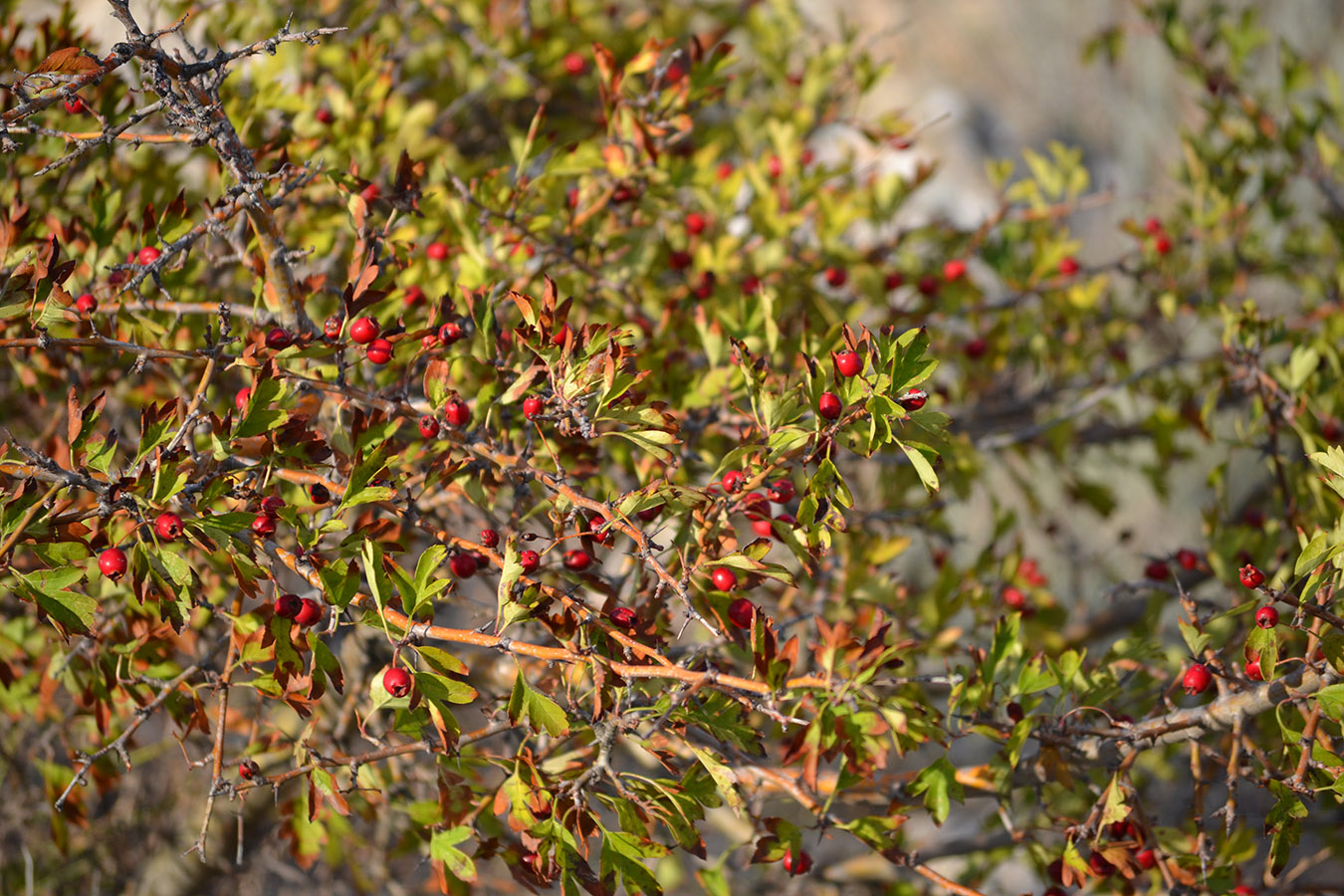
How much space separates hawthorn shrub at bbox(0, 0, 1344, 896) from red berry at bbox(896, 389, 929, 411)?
4 centimetres

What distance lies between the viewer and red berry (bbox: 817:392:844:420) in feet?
3.98

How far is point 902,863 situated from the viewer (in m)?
1.46

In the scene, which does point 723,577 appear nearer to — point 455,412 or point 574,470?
point 574,470

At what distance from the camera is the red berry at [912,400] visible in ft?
3.84

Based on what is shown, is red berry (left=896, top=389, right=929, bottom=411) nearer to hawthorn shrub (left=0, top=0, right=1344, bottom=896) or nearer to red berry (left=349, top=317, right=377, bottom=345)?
hawthorn shrub (left=0, top=0, right=1344, bottom=896)

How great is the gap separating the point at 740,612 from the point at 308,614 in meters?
0.61

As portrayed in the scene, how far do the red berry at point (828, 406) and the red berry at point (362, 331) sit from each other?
25.1 inches

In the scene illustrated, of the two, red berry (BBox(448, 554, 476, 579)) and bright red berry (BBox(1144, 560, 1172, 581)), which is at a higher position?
red berry (BBox(448, 554, 476, 579))

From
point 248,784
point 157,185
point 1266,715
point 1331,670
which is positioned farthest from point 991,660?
point 157,185

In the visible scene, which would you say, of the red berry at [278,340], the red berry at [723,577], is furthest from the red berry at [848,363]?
the red berry at [278,340]

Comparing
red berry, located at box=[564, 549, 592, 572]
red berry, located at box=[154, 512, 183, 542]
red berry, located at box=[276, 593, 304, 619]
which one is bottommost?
red berry, located at box=[564, 549, 592, 572]

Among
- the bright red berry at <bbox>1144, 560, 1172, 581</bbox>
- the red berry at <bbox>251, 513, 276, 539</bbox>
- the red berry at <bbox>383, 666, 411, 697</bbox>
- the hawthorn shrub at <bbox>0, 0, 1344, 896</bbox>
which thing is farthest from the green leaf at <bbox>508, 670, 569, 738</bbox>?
the bright red berry at <bbox>1144, 560, 1172, 581</bbox>

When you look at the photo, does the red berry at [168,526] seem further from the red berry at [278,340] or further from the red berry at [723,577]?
the red berry at [723,577]

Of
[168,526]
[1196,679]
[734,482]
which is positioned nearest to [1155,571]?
[1196,679]
